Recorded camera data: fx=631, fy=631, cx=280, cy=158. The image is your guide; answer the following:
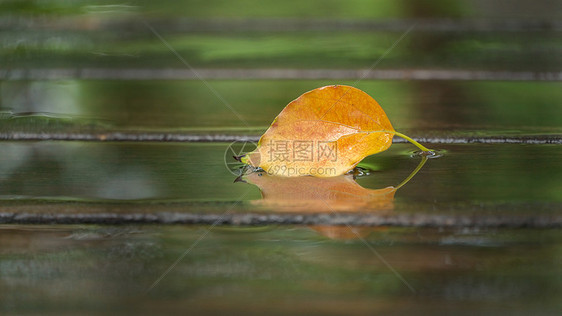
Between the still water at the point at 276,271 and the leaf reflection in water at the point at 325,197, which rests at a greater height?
the leaf reflection in water at the point at 325,197

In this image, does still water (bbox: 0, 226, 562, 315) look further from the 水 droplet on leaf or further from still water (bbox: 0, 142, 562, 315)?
the 水 droplet on leaf

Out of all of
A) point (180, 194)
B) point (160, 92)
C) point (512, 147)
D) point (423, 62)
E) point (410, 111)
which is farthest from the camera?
point (423, 62)

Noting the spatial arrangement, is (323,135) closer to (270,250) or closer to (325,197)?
(325,197)

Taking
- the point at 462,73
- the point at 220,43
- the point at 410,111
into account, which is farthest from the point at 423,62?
the point at 220,43

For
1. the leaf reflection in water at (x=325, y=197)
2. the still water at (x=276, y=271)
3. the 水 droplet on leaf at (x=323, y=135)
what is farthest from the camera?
the 水 droplet on leaf at (x=323, y=135)

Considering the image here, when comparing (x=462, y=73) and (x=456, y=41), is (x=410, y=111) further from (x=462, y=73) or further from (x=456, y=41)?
(x=456, y=41)

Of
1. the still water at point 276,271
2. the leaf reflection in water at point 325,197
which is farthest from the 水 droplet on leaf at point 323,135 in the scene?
the still water at point 276,271

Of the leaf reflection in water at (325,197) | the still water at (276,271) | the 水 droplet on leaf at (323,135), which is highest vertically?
the 水 droplet on leaf at (323,135)

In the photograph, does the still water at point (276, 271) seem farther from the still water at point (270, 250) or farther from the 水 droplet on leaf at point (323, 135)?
the 水 droplet on leaf at point (323, 135)

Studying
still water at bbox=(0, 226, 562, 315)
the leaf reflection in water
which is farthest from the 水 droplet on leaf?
still water at bbox=(0, 226, 562, 315)
